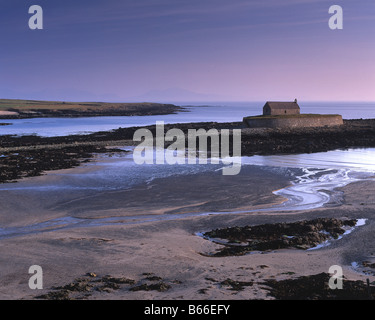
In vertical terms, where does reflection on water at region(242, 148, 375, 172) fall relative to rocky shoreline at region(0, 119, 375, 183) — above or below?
below

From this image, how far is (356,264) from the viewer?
825cm

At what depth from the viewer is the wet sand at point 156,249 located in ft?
23.7

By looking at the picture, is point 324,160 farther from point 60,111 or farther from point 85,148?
point 60,111

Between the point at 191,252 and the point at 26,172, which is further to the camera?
the point at 26,172

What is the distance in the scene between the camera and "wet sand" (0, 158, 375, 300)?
7238 mm

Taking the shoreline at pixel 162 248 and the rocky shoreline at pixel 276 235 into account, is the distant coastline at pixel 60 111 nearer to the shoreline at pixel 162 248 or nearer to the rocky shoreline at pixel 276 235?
the shoreline at pixel 162 248

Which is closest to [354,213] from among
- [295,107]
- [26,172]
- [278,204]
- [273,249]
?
[278,204]

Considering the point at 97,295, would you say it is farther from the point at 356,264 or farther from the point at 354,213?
the point at 354,213

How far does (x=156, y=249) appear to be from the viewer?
9.34 m

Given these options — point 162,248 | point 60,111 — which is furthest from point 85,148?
point 60,111

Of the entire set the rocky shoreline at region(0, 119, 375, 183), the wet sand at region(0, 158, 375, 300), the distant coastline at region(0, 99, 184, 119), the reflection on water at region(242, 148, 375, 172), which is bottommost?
the wet sand at region(0, 158, 375, 300)

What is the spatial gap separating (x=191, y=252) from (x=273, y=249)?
5.78ft

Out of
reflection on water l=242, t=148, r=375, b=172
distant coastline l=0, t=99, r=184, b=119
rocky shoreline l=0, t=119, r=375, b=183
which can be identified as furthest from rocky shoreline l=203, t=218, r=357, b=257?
distant coastline l=0, t=99, r=184, b=119

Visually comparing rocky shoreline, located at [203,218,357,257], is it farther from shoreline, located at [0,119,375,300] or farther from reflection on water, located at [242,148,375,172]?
reflection on water, located at [242,148,375,172]
